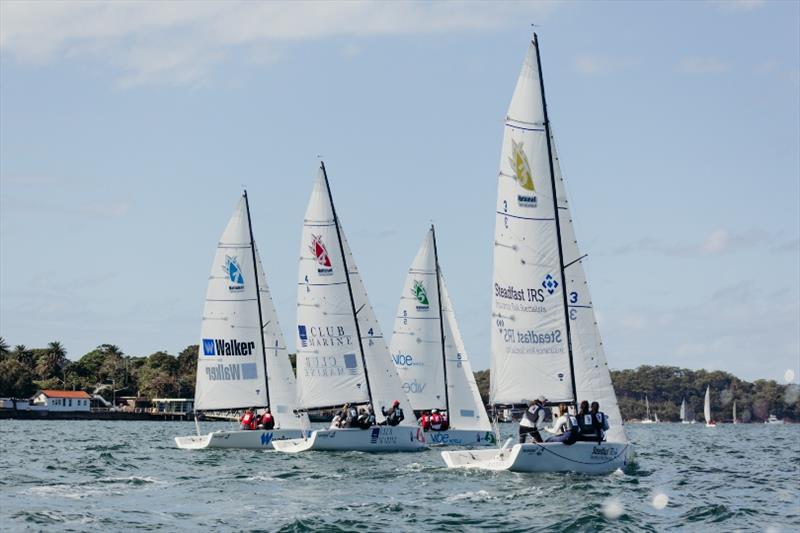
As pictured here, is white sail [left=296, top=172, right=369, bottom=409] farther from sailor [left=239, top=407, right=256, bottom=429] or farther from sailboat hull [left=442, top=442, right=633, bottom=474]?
sailboat hull [left=442, top=442, right=633, bottom=474]

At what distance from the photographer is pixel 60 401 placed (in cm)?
12581

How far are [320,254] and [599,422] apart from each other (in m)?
18.2

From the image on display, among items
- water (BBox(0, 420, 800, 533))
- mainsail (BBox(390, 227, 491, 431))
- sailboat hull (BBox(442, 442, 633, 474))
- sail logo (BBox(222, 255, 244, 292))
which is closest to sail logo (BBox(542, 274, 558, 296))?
sailboat hull (BBox(442, 442, 633, 474))

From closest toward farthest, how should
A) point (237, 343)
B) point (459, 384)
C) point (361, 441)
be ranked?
point (361, 441)
point (237, 343)
point (459, 384)

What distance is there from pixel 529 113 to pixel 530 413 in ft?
26.6

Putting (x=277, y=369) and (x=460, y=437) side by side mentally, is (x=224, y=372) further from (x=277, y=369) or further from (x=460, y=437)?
(x=460, y=437)

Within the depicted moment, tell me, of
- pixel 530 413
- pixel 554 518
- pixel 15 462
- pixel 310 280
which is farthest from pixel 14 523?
pixel 310 280

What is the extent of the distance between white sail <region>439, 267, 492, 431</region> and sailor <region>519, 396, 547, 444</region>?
21.7m

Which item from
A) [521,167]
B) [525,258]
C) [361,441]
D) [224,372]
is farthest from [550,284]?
[224,372]

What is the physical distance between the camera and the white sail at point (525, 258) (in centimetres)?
3173

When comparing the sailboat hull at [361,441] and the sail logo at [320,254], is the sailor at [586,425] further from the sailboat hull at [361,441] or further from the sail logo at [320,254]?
the sail logo at [320,254]

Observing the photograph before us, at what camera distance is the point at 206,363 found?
48.5m

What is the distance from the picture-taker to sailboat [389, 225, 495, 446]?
53000 millimetres

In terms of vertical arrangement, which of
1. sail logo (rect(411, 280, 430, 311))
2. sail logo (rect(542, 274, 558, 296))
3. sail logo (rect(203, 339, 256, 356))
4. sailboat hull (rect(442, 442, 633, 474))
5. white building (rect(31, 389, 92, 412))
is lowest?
sailboat hull (rect(442, 442, 633, 474))
